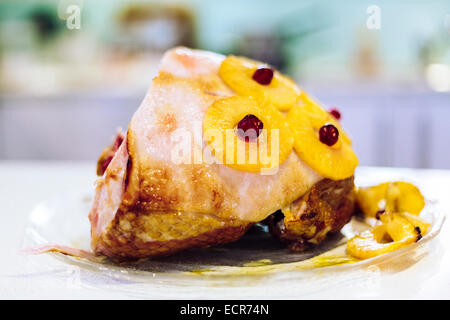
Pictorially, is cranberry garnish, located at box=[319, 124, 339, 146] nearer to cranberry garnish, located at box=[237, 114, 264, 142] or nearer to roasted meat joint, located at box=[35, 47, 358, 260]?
roasted meat joint, located at box=[35, 47, 358, 260]

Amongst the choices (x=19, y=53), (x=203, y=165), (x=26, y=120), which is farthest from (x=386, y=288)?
(x=19, y=53)

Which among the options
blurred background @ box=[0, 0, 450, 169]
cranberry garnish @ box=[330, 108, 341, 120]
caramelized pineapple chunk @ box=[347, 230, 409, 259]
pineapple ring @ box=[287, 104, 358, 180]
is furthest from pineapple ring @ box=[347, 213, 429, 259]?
blurred background @ box=[0, 0, 450, 169]

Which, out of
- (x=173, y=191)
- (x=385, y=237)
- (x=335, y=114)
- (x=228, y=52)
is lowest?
(x=385, y=237)

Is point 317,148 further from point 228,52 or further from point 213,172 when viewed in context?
point 228,52

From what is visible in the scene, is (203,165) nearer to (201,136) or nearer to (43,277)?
(201,136)

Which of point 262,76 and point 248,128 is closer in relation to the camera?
point 248,128

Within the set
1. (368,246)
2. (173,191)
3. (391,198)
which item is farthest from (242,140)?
(391,198)
